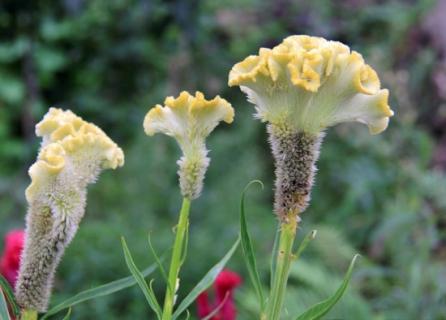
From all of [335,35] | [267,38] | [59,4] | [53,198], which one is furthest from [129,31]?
[53,198]

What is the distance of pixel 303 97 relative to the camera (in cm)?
71

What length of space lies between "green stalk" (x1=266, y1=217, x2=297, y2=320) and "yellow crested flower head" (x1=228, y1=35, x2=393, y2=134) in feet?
0.31

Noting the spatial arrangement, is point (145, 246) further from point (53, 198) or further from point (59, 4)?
point (53, 198)

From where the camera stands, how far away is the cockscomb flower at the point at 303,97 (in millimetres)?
680

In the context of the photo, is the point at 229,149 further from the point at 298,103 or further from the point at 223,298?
the point at 298,103

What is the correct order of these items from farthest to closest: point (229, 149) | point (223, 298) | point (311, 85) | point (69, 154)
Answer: point (229, 149) < point (223, 298) < point (69, 154) < point (311, 85)

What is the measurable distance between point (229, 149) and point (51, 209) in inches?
106

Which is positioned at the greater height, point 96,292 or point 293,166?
point 293,166

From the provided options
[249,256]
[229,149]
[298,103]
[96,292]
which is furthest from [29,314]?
[229,149]

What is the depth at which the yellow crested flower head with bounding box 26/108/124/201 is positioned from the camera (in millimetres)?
728

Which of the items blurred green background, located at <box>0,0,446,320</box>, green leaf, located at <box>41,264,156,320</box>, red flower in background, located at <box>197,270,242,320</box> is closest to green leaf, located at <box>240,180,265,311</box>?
green leaf, located at <box>41,264,156,320</box>

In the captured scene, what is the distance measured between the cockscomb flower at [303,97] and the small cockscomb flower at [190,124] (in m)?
0.04

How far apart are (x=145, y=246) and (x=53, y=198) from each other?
1.92 meters

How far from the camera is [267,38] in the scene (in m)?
4.53
